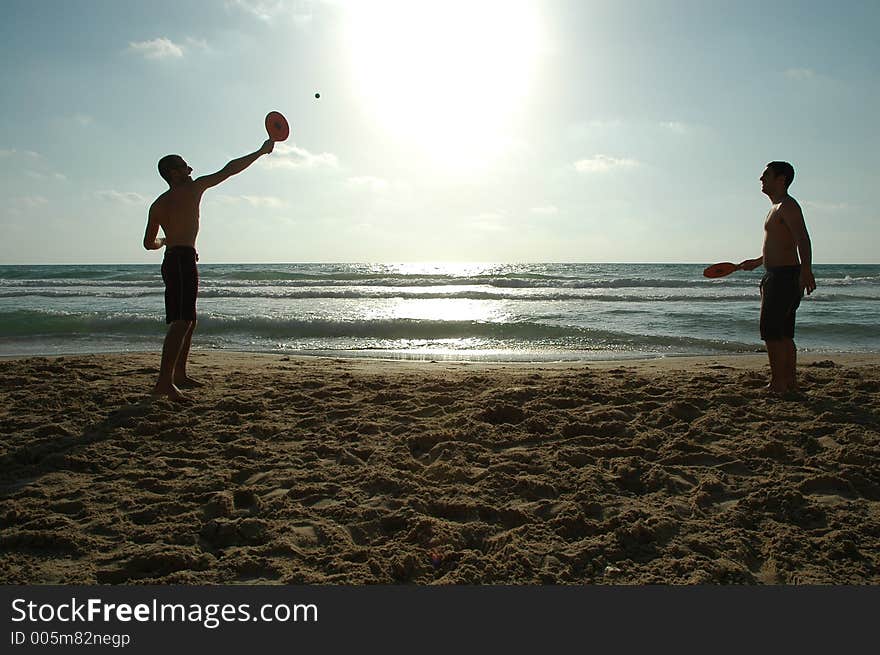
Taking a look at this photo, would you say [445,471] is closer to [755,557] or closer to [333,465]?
[333,465]

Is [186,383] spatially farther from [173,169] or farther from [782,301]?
[782,301]

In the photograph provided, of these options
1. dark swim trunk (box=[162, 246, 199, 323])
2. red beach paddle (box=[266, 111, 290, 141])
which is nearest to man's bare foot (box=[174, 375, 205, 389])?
dark swim trunk (box=[162, 246, 199, 323])

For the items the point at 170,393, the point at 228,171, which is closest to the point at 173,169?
the point at 228,171

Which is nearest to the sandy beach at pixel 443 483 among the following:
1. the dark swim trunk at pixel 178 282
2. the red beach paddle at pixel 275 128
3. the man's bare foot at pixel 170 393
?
the man's bare foot at pixel 170 393

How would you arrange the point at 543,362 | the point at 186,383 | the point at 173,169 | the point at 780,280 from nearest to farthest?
the point at 173,169 → the point at 780,280 → the point at 186,383 → the point at 543,362

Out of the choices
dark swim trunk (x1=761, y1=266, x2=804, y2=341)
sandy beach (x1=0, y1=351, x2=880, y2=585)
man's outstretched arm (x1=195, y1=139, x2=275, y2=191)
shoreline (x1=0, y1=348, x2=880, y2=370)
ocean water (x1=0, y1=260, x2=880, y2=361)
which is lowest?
sandy beach (x1=0, y1=351, x2=880, y2=585)

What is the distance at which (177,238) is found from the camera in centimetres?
430

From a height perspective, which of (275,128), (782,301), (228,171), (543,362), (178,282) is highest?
(275,128)

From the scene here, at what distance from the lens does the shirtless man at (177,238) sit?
4.26 m

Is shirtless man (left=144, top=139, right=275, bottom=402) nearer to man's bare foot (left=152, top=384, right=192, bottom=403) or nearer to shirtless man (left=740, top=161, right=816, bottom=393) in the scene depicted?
man's bare foot (left=152, top=384, right=192, bottom=403)

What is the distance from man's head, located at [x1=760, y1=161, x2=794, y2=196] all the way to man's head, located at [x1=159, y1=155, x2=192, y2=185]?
14.5 ft

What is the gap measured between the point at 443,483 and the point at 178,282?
8.62ft

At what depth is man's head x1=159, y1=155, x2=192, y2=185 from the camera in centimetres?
423

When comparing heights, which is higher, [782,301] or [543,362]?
[782,301]
